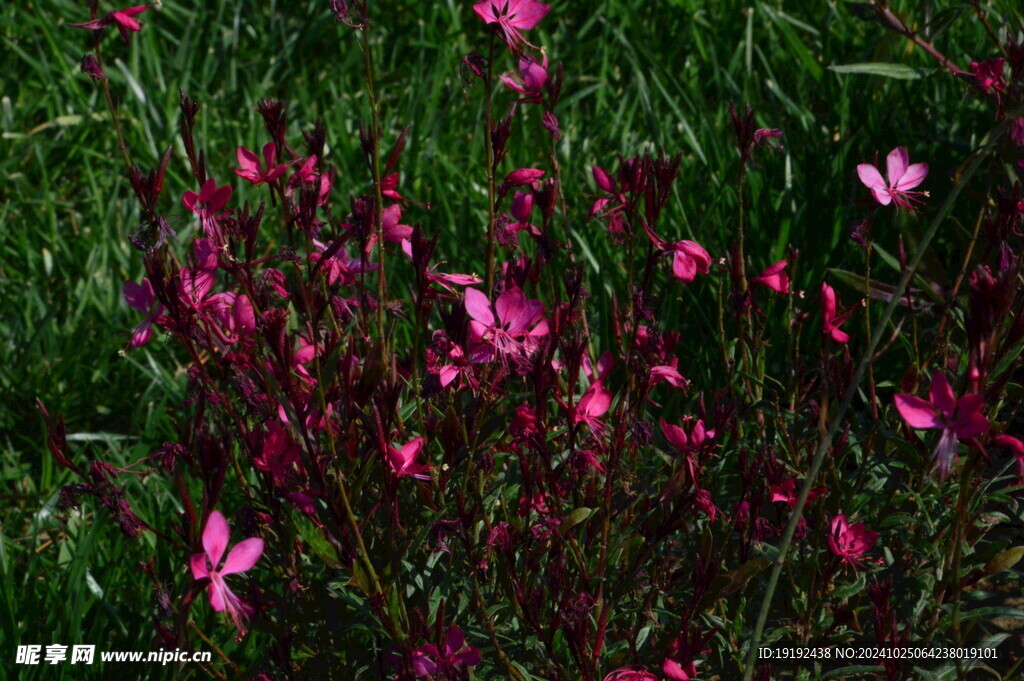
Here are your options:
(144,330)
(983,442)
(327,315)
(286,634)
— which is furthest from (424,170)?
(983,442)

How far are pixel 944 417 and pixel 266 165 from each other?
3.32 ft

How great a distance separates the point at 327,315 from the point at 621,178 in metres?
0.59

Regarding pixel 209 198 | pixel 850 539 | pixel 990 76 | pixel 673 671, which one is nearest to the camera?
pixel 673 671

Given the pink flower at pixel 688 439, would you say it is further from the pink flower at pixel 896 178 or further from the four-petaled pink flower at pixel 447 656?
the pink flower at pixel 896 178

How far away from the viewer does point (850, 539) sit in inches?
68.1

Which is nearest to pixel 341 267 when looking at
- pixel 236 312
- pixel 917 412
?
pixel 236 312

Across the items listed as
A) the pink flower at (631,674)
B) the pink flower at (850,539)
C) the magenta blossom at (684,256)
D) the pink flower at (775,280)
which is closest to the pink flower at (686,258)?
the magenta blossom at (684,256)

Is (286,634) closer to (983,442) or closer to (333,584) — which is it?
(333,584)

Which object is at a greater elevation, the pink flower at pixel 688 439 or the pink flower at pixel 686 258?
the pink flower at pixel 686 258

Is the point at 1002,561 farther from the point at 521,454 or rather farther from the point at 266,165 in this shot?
the point at 266,165

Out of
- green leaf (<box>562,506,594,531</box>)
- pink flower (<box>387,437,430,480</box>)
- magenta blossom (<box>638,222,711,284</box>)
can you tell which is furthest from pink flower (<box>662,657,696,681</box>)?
magenta blossom (<box>638,222,711,284</box>)

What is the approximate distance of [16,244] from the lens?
3.26m

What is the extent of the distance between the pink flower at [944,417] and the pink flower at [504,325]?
49cm

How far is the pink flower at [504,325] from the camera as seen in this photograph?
56.0 inches
